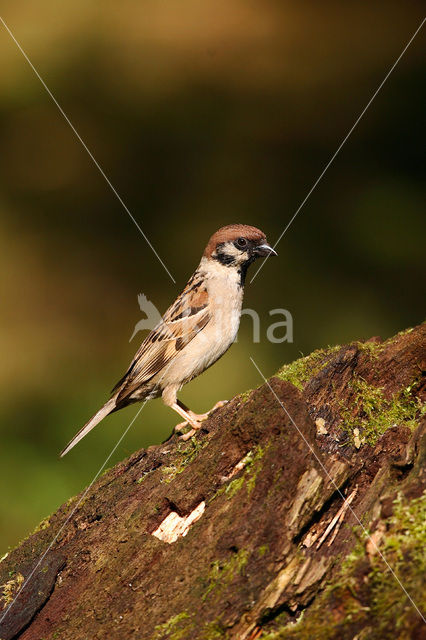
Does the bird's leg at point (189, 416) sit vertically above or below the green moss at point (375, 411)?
above

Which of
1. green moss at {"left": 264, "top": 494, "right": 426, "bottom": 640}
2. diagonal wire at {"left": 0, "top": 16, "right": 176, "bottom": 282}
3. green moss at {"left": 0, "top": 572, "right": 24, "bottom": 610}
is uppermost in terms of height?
diagonal wire at {"left": 0, "top": 16, "right": 176, "bottom": 282}

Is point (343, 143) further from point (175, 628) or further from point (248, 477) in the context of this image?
point (175, 628)

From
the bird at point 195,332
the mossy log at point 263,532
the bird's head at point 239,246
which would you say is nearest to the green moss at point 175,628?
the mossy log at point 263,532

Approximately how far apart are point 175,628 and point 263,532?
562 mm

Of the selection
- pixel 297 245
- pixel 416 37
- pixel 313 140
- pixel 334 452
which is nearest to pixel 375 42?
pixel 416 37

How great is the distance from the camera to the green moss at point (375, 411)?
407 centimetres

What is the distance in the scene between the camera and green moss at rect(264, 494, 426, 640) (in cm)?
255

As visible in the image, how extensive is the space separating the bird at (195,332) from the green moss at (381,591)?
319 cm

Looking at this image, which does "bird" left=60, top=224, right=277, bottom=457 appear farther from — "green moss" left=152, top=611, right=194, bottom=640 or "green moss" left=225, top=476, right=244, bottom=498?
"green moss" left=152, top=611, right=194, bottom=640

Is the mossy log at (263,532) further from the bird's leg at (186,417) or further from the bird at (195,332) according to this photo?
the bird at (195,332)

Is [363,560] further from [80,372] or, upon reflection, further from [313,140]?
[313,140]

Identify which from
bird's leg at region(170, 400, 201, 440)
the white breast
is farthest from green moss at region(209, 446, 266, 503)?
the white breast

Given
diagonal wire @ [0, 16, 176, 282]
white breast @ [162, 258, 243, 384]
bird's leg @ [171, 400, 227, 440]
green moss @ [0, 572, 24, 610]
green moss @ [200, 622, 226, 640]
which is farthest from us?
diagonal wire @ [0, 16, 176, 282]

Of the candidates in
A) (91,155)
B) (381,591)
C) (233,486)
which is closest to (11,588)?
(233,486)
